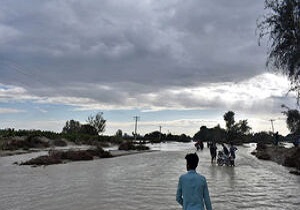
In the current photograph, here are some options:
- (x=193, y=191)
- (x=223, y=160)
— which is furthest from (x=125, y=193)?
(x=223, y=160)

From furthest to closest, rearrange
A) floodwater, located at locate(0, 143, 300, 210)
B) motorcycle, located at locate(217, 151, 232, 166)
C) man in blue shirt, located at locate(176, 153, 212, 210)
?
1. motorcycle, located at locate(217, 151, 232, 166)
2. floodwater, located at locate(0, 143, 300, 210)
3. man in blue shirt, located at locate(176, 153, 212, 210)

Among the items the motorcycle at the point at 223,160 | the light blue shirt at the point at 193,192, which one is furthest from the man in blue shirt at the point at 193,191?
the motorcycle at the point at 223,160

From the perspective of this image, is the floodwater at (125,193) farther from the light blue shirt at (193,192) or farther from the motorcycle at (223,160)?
the motorcycle at (223,160)

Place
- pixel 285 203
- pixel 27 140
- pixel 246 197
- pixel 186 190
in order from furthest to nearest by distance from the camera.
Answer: pixel 27 140, pixel 246 197, pixel 285 203, pixel 186 190

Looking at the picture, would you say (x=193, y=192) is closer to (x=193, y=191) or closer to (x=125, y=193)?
(x=193, y=191)

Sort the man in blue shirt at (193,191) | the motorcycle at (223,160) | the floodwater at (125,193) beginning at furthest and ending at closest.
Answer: the motorcycle at (223,160), the floodwater at (125,193), the man in blue shirt at (193,191)

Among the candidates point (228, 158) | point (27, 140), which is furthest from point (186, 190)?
point (27, 140)

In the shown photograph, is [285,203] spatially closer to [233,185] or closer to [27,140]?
[233,185]

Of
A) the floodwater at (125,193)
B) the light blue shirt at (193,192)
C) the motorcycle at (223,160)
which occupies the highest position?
the motorcycle at (223,160)

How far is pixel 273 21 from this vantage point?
22531 millimetres

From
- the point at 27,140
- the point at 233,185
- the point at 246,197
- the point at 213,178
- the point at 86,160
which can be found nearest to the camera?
the point at 246,197

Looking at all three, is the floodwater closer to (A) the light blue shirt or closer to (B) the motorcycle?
(A) the light blue shirt

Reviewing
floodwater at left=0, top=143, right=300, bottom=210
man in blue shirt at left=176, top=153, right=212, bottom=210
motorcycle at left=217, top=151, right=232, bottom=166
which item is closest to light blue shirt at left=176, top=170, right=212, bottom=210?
man in blue shirt at left=176, top=153, right=212, bottom=210

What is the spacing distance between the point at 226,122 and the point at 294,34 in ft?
487
